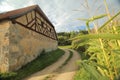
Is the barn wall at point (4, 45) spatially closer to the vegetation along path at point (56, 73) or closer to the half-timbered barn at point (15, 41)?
the half-timbered barn at point (15, 41)

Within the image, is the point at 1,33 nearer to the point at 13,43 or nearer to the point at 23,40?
the point at 13,43

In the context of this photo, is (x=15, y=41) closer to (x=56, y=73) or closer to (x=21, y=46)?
(x=21, y=46)

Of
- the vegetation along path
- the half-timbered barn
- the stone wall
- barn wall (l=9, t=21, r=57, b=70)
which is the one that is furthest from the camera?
barn wall (l=9, t=21, r=57, b=70)

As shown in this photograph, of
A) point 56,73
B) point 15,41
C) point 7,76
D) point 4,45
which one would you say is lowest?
point 56,73

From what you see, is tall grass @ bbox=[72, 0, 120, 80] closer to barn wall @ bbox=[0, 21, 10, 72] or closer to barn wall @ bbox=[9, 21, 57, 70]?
barn wall @ bbox=[0, 21, 10, 72]

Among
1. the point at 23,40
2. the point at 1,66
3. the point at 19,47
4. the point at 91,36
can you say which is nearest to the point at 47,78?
the point at 1,66

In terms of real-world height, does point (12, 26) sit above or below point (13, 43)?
above

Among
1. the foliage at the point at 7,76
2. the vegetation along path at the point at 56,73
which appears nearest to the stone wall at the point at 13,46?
the foliage at the point at 7,76

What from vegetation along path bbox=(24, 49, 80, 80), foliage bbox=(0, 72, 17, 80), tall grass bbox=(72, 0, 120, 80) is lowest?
vegetation along path bbox=(24, 49, 80, 80)

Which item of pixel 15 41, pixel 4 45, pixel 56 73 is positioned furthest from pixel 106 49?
pixel 15 41

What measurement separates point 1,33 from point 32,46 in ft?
17.2

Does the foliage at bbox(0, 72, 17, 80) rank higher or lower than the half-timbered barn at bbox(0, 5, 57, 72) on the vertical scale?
lower

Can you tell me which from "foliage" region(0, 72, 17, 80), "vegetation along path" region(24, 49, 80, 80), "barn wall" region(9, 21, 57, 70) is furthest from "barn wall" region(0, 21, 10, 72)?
"vegetation along path" region(24, 49, 80, 80)

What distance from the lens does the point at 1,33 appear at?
14.5 meters
